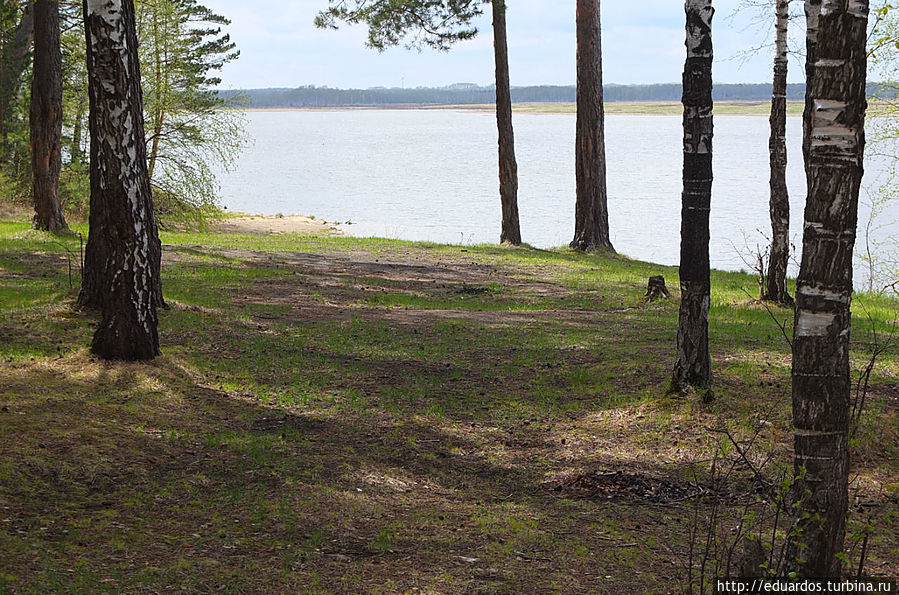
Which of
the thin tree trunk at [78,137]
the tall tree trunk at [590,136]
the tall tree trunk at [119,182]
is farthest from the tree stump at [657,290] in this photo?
the thin tree trunk at [78,137]

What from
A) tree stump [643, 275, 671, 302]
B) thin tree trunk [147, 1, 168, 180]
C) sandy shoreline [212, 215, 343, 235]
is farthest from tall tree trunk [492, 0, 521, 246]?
thin tree trunk [147, 1, 168, 180]

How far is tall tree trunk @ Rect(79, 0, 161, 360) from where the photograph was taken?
23.1ft

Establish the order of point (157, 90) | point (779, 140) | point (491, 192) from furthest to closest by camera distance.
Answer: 1. point (491, 192)
2. point (157, 90)
3. point (779, 140)

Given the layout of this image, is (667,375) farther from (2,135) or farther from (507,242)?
(2,135)

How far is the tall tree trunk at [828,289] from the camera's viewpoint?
3.56m

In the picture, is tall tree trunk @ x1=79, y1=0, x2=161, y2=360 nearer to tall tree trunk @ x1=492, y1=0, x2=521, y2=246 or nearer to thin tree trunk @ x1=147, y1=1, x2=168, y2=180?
tall tree trunk @ x1=492, y1=0, x2=521, y2=246

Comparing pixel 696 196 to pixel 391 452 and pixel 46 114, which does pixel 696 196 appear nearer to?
pixel 391 452

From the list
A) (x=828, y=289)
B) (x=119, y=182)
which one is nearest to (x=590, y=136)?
(x=119, y=182)

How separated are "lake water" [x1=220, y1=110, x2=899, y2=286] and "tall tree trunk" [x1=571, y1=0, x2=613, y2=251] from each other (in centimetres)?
264

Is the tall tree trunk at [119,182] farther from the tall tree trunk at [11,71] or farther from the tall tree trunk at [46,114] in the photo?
the tall tree trunk at [11,71]

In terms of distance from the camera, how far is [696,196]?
6.64m

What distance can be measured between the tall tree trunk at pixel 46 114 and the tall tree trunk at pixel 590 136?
1084cm

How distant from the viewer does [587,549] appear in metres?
4.61

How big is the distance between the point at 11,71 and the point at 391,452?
79.6ft
